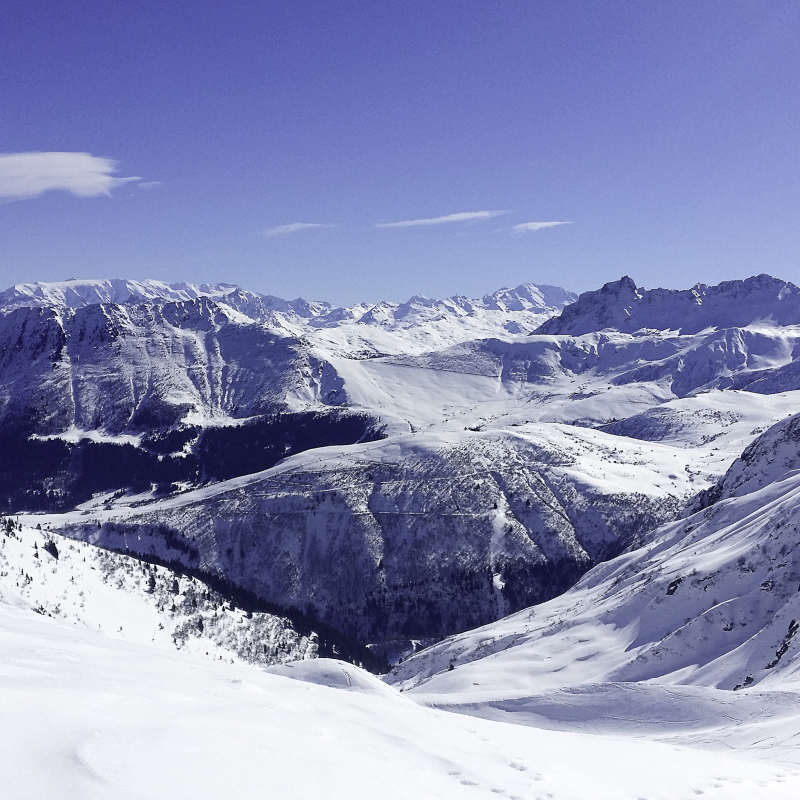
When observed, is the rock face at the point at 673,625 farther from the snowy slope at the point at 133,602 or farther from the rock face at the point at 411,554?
the rock face at the point at 411,554

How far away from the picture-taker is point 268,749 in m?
21.2

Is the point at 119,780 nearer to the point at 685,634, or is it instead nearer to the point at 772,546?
the point at 685,634

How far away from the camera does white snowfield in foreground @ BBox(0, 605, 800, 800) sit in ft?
56.5

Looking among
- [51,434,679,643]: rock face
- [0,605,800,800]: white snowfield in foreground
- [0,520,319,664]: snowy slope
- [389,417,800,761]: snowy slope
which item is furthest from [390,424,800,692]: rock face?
[51,434,679,643]: rock face

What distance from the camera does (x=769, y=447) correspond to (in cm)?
13400

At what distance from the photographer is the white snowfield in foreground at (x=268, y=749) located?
1722 centimetres

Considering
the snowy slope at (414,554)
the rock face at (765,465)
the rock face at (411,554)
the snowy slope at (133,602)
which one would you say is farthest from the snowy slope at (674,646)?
the snowy slope at (414,554)

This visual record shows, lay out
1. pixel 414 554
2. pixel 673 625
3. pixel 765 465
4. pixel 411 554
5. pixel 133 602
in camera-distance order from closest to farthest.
Answer: pixel 673 625
pixel 133 602
pixel 765 465
pixel 414 554
pixel 411 554

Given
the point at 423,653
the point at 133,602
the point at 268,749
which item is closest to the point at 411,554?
the point at 423,653

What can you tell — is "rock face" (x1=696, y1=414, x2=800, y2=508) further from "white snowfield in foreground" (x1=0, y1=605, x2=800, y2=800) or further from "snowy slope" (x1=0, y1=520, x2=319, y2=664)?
"white snowfield in foreground" (x1=0, y1=605, x2=800, y2=800)

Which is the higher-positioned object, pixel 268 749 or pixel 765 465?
pixel 765 465

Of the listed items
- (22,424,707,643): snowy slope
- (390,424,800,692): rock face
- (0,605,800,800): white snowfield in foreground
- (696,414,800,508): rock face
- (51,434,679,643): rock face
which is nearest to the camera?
(0,605,800,800): white snowfield in foreground

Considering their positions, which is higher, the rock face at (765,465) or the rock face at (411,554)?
the rock face at (765,465)

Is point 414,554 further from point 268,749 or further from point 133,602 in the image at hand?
point 268,749
